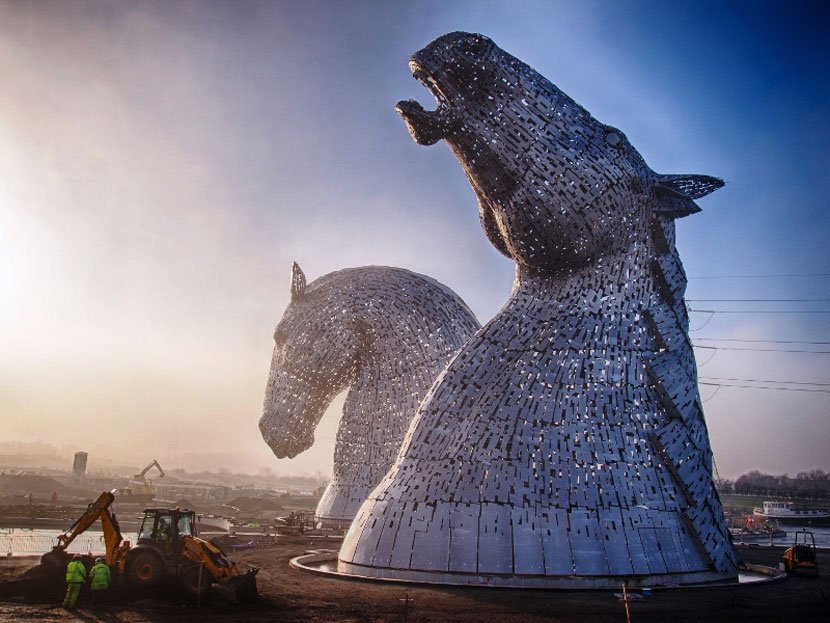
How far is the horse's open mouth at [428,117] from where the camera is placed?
36.1ft

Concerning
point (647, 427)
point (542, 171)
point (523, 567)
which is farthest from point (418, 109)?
point (523, 567)

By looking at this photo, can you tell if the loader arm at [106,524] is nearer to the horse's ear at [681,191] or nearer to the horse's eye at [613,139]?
the horse's eye at [613,139]

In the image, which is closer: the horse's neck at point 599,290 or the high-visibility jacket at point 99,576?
the high-visibility jacket at point 99,576

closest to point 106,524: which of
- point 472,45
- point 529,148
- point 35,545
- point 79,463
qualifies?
point 529,148

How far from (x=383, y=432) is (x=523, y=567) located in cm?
935

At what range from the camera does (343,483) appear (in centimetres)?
1891

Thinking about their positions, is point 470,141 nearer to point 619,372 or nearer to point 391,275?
point 619,372

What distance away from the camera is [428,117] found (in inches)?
433

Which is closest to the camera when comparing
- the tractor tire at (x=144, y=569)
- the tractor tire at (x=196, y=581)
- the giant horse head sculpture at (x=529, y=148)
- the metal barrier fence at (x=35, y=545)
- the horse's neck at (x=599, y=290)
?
the tractor tire at (x=196, y=581)

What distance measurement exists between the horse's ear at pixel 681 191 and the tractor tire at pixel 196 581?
28.8 ft

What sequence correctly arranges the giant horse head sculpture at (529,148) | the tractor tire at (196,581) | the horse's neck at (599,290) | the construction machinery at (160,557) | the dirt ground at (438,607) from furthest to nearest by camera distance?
the horse's neck at (599,290) → the giant horse head sculpture at (529,148) → the construction machinery at (160,557) → the tractor tire at (196,581) → the dirt ground at (438,607)

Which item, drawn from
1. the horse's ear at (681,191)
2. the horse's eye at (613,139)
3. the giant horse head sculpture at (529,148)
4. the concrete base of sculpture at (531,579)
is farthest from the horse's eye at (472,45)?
the concrete base of sculpture at (531,579)

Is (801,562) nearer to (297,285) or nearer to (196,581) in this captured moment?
(196,581)

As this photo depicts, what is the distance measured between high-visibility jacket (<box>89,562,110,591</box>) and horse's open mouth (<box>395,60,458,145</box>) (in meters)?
7.52
